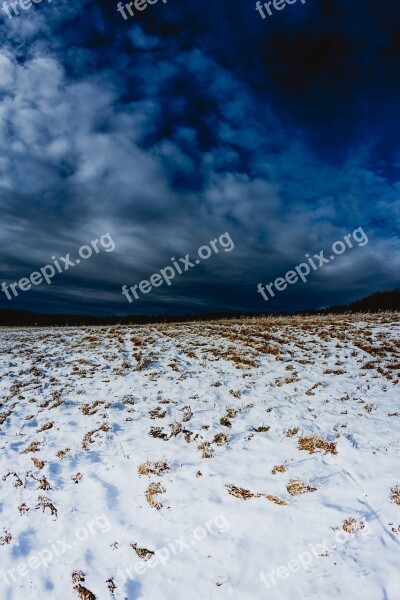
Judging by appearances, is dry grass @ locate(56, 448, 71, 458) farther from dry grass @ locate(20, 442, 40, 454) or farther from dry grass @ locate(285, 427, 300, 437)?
dry grass @ locate(285, 427, 300, 437)

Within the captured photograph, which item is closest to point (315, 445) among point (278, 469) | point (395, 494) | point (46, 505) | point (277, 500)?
point (278, 469)

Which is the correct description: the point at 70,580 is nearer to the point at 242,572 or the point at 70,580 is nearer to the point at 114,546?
the point at 114,546

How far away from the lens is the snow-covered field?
4.99m

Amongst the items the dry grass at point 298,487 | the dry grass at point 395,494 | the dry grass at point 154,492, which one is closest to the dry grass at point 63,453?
the dry grass at point 154,492

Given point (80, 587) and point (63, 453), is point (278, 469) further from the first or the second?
point (63, 453)

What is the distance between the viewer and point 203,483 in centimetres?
684

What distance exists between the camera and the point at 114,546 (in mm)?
5586

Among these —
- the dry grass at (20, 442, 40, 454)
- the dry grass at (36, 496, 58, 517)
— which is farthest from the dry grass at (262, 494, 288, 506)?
the dry grass at (20, 442, 40, 454)

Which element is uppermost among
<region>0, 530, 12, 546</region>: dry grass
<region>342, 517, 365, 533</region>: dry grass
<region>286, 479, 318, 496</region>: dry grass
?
<region>0, 530, 12, 546</region>: dry grass

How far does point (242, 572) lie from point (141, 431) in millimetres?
4770

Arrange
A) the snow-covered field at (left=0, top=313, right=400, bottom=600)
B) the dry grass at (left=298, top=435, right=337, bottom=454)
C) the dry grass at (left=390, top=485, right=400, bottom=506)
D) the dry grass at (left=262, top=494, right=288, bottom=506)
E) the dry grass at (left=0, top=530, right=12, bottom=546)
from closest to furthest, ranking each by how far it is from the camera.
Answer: the snow-covered field at (left=0, top=313, right=400, bottom=600) → the dry grass at (left=0, top=530, right=12, bottom=546) → the dry grass at (left=390, top=485, right=400, bottom=506) → the dry grass at (left=262, top=494, right=288, bottom=506) → the dry grass at (left=298, top=435, right=337, bottom=454)

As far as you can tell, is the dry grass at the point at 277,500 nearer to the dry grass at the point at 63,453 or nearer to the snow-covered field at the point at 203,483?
the snow-covered field at the point at 203,483

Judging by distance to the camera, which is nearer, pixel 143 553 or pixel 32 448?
pixel 143 553

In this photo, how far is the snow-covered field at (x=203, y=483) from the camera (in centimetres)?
499
